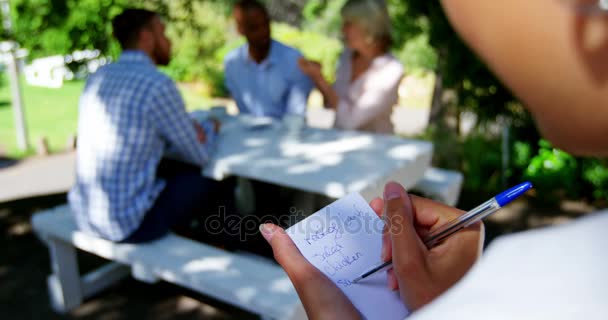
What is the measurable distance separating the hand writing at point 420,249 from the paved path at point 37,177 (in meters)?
4.95

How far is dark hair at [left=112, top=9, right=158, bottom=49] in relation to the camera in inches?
118

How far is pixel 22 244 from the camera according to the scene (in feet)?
13.4

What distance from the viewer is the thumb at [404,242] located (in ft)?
2.69

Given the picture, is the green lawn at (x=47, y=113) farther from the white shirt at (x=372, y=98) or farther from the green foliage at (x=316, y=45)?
the white shirt at (x=372, y=98)

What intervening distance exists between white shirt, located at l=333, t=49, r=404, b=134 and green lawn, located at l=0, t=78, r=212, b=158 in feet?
16.5

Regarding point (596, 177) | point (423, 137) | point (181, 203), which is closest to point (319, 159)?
point (181, 203)

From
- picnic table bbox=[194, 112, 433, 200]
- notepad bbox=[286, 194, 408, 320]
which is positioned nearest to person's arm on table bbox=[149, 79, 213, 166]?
picnic table bbox=[194, 112, 433, 200]

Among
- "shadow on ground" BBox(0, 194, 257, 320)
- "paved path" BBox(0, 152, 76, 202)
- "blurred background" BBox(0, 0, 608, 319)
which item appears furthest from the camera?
"paved path" BBox(0, 152, 76, 202)

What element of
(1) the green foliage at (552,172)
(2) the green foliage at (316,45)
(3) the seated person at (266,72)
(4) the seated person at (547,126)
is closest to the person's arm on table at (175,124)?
(3) the seated person at (266,72)

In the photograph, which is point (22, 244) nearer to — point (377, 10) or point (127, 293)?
point (127, 293)

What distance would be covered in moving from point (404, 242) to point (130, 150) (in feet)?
6.83

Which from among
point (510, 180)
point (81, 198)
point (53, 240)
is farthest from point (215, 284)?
point (510, 180)

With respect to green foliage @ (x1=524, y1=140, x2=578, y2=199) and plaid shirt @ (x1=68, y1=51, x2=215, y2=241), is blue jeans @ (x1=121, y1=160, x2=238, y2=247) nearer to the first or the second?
plaid shirt @ (x1=68, y1=51, x2=215, y2=241)

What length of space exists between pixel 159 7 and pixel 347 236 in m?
4.35
